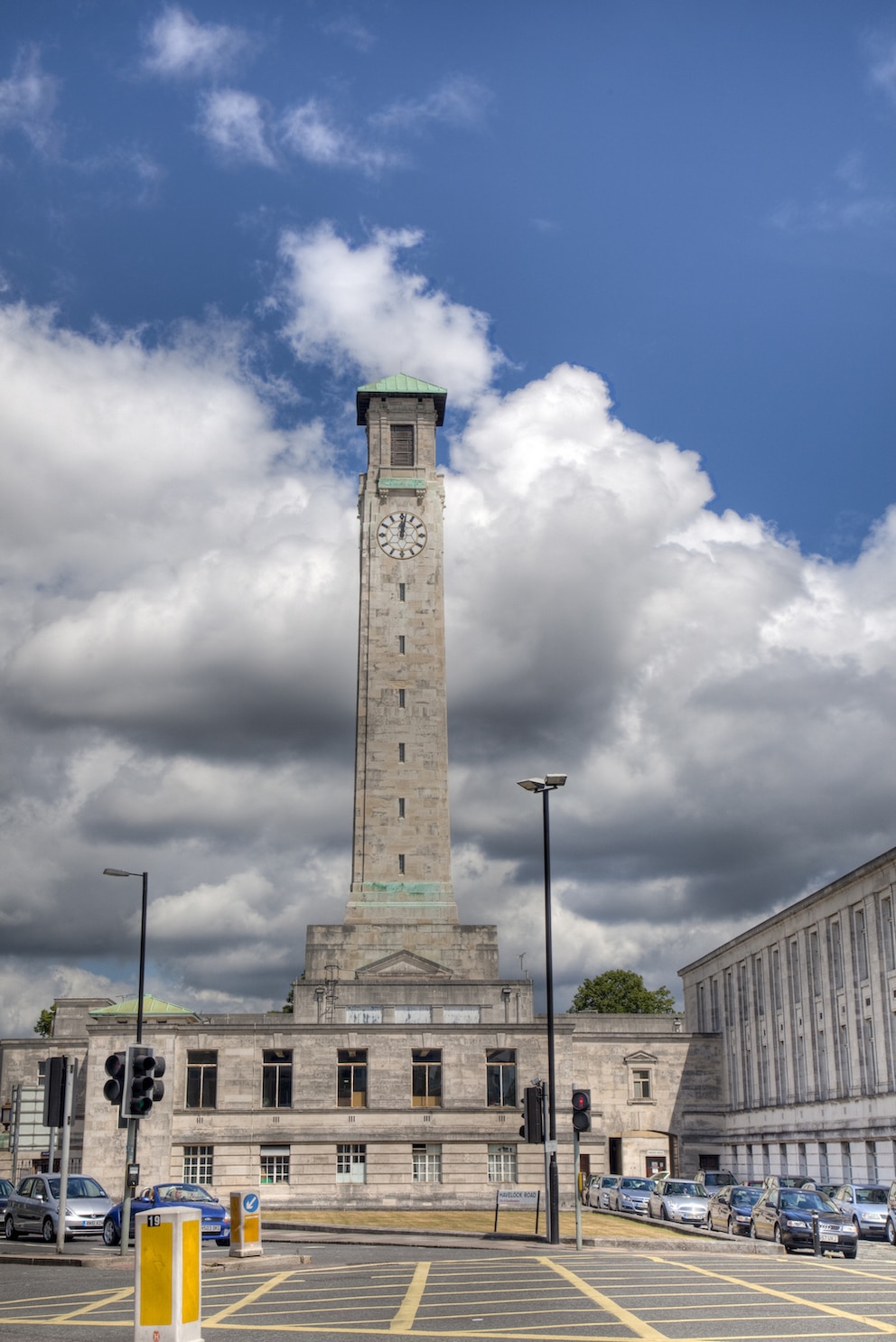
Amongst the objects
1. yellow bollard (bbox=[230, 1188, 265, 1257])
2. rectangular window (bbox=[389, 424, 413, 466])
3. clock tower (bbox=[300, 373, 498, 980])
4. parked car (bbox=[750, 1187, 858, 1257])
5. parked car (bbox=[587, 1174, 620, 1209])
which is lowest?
parked car (bbox=[587, 1174, 620, 1209])

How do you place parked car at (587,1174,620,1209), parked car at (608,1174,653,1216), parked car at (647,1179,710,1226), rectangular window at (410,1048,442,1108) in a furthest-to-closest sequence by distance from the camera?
rectangular window at (410,1048,442,1108)
parked car at (587,1174,620,1209)
parked car at (608,1174,653,1216)
parked car at (647,1179,710,1226)

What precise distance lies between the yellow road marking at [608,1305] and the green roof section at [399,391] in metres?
63.2

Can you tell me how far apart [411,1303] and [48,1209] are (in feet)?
54.1

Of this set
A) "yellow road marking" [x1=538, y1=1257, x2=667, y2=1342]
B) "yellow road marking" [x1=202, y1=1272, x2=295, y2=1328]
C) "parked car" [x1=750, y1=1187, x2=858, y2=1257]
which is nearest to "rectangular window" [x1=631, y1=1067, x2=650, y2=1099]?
"parked car" [x1=750, y1=1187, x2=858, y2=1257]

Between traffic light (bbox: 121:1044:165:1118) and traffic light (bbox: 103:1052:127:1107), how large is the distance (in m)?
0.14

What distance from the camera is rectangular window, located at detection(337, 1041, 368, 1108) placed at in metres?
56.5

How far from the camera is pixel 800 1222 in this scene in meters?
31.4

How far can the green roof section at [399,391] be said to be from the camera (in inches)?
3221

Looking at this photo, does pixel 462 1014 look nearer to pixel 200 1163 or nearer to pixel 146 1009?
pixel 200 1163

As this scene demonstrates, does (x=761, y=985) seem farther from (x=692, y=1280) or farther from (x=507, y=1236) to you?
(x=692, y=1280)

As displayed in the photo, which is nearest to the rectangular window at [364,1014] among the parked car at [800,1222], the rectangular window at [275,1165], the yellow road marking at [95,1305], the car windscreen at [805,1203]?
the rectangular window at [275,1165]

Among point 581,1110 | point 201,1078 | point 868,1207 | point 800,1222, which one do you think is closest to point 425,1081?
point 201,1078

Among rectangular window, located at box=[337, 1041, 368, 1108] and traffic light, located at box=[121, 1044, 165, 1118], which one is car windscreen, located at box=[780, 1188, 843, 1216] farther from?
rectangular window, located at box=[337, 1041, 368, 1108]

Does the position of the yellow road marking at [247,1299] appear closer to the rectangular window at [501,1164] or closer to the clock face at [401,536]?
the rectangular window at [501,1164]
